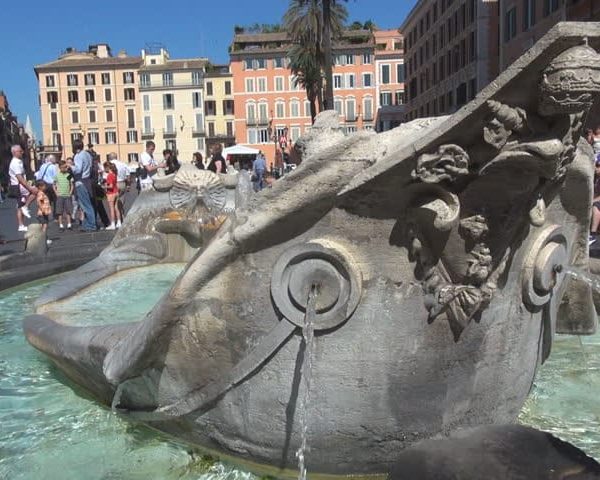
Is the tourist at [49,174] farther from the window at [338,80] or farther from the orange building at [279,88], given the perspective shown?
the window at [338,80]

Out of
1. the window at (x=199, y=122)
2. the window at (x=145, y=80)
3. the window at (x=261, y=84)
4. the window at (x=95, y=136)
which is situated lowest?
the window at (x=95, y=136)

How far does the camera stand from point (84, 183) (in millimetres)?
11867

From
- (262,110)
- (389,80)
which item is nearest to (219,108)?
(262,110)

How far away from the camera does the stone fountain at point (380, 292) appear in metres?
1.99

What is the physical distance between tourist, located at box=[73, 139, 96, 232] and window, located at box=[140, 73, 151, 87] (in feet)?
273

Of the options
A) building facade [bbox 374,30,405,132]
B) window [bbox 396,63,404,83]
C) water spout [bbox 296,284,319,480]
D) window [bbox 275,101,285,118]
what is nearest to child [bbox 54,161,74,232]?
water spout [bbox 296,284,319,480]

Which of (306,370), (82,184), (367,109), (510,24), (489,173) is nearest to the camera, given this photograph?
(489,173)

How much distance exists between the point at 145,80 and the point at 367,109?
1204 inches

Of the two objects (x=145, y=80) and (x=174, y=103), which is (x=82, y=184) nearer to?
(x=174, y=103)

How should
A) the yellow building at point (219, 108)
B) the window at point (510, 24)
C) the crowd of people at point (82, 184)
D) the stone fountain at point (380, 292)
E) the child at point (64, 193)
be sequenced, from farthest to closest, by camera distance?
the yellow building at point (219, 108) < the window at point (510, 24) < the child at point (64, 193) < the crowd of people at point (82, 184) < the stone fountain at point (380, 292)

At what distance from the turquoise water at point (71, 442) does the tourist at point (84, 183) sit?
8423 millimetres

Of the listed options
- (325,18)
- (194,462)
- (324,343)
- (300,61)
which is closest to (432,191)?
(324,343)

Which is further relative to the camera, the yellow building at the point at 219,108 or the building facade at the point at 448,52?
the yellow building at the point at 219,108

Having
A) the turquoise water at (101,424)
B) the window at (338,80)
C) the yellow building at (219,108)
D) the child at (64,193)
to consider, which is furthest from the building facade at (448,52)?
the turquoise water at (101,424)
